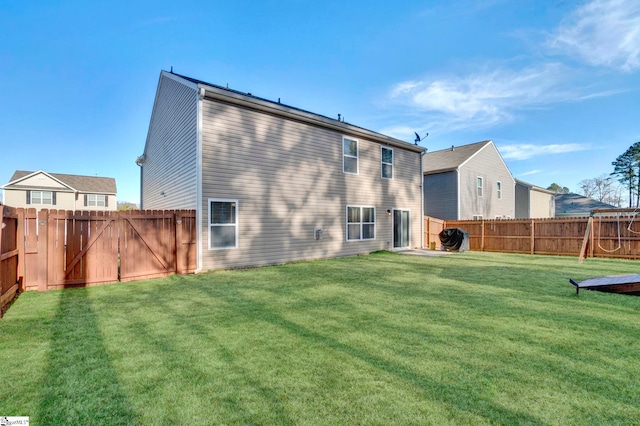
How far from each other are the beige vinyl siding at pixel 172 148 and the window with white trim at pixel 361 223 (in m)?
6.20

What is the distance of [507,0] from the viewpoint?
409 inches

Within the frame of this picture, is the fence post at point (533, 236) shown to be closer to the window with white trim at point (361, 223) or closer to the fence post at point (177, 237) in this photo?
the window with white trim at point (361, 223)

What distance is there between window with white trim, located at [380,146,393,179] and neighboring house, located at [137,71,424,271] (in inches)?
1.9

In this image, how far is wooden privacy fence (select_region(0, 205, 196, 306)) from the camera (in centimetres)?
582

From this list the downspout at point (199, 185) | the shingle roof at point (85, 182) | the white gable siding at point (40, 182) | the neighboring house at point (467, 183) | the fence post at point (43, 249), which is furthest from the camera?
the shingle roof at point (85, 182)

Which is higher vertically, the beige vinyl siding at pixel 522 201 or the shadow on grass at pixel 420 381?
the beige vinyl siding at pixel 522 201

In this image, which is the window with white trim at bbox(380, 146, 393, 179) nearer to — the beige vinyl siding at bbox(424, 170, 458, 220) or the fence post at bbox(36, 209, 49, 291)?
the beige vinyl siding at bbox(424, 170, 458, 220)

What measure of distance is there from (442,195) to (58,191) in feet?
113

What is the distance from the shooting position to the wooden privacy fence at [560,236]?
1107 cm

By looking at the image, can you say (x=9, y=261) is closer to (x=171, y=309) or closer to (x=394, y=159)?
(x=171, y=309)

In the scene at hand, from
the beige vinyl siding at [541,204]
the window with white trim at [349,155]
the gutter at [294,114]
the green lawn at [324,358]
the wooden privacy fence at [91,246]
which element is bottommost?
the green lawn at [324,358]

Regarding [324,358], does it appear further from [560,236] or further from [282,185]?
[560,236]

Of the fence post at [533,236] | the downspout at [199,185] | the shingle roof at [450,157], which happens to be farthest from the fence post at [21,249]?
the shingle roof at [450,157]

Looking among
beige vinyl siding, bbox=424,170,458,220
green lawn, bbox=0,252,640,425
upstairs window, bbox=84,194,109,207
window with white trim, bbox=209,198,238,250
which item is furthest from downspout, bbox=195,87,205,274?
upstairs window, bbox=84,194,109,207
